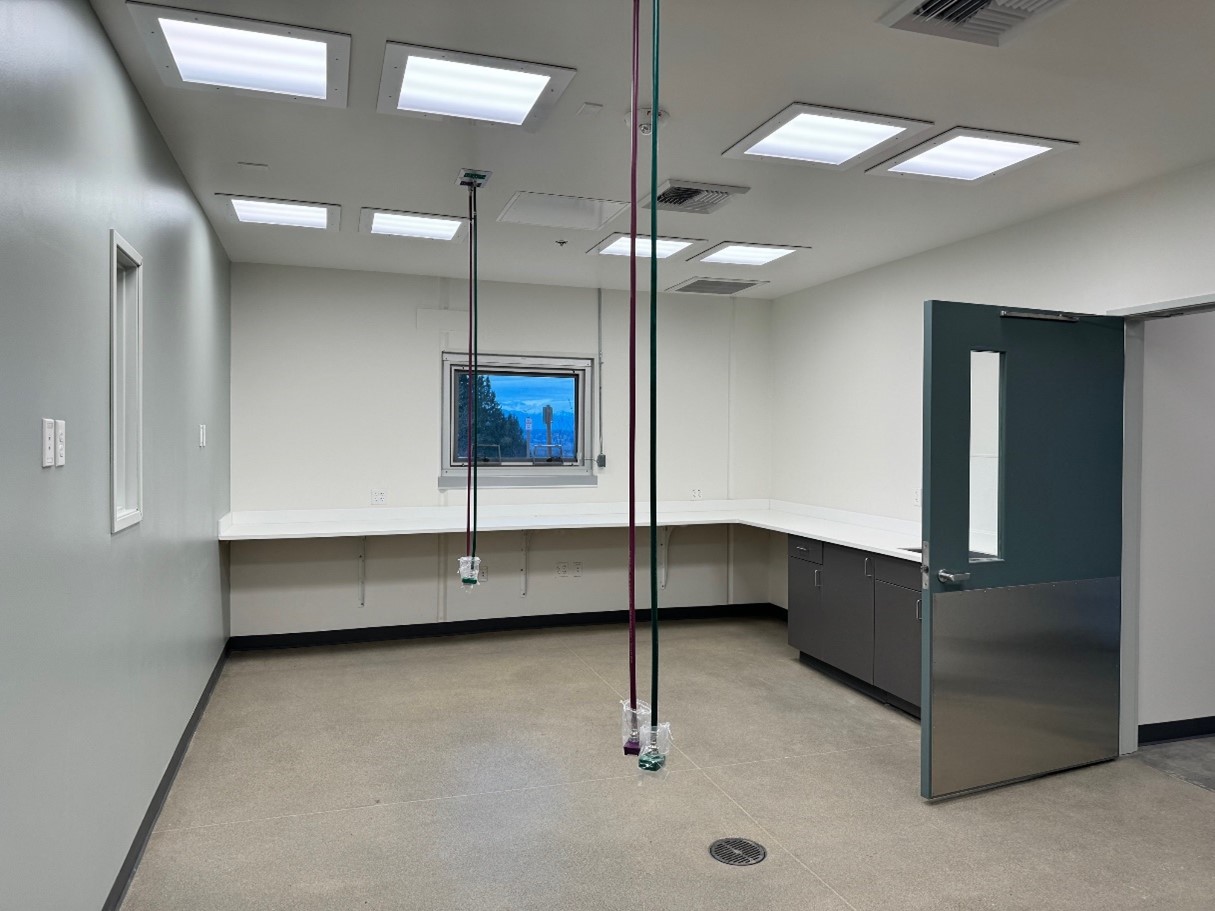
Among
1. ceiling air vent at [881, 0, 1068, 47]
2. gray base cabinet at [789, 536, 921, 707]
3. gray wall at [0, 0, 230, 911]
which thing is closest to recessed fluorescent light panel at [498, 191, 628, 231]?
gray wall at [0, 0, 230, 911]

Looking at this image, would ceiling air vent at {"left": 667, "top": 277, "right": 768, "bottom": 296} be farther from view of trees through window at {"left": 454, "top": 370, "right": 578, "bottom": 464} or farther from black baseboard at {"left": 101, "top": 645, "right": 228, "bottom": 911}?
black baseboard at {"left": 101, "top": 645, "right": 228, "bottom": 911}

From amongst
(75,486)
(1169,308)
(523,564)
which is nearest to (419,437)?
(523,564)

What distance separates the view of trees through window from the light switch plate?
3.91 metres

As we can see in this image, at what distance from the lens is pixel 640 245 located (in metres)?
4.68

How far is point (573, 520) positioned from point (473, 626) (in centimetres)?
108

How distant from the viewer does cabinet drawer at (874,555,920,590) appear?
13.1ft

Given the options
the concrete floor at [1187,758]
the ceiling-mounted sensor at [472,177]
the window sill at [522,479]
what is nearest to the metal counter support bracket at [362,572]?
the window sill at [522,479]

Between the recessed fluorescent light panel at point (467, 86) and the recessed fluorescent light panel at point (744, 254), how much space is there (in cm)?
209

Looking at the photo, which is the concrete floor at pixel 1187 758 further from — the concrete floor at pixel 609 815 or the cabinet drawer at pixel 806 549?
the cabinet drawer at pixel 806 549

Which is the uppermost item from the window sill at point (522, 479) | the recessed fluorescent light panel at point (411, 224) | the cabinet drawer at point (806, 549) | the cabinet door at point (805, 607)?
the recessed fluorescent light panel at point (411, 224)

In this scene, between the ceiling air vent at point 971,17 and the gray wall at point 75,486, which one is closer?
the gray wall at point 75,486

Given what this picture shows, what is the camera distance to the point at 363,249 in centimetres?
489

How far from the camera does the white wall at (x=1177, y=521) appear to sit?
3.69 metres

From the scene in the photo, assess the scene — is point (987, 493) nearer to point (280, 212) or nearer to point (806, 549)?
point (806, 549)
